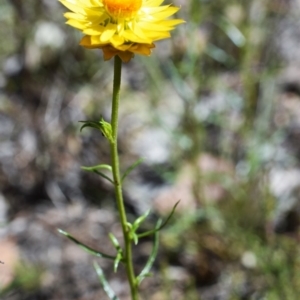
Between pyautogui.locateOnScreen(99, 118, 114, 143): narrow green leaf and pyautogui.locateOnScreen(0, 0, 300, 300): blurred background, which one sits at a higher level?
pyautogui.locateOnScreen(99, 118, 114, 143): narrow green leaf

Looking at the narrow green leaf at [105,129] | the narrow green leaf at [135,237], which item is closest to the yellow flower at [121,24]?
the narrow green leaf at [105,129]

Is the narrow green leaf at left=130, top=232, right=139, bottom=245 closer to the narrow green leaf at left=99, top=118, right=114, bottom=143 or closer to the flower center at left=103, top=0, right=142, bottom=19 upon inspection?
the narrow green leaf at left=99, top=118, right=114, bottom=143

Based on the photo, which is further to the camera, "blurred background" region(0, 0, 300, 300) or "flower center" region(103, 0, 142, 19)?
"blurred background" region(0, 0, 300, 300)

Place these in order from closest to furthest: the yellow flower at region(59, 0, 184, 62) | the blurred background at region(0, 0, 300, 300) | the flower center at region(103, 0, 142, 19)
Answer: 1. the yellow flower at region(59, 0, 184, 62)
2. the flower center at region(103, 0, 142, 19)
3. the blurred background at region(0, 0, 300, 300)

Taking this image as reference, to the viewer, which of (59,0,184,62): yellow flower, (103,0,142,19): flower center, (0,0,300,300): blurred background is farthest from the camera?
(0,0,300,300): blurred background

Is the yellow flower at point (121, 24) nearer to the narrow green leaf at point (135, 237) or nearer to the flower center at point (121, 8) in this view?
the flower center at point (121, 8)

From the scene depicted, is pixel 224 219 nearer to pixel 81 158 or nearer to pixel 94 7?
pixel 81 158

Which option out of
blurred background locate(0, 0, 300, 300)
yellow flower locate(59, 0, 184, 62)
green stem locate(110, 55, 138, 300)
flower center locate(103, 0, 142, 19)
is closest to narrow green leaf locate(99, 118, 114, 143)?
green stem locate(110, 55, 138, 300)
